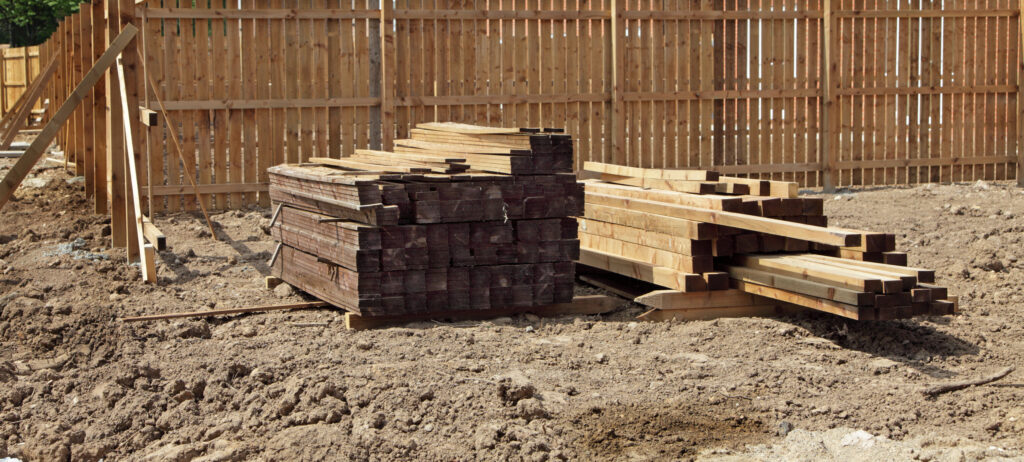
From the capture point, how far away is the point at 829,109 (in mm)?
13914

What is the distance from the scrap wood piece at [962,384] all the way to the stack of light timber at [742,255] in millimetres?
471

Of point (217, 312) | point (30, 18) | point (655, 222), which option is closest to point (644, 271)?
point (655, 222)

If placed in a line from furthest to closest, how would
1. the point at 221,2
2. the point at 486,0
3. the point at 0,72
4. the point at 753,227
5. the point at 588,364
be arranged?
the point at 0,72 → the point at 486,0 → the point at 221,2 → the point at 753,227 → the point at 588,364


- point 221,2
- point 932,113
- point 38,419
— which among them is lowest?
point 38,419

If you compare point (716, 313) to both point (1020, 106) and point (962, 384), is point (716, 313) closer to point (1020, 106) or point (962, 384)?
point (962, 384)

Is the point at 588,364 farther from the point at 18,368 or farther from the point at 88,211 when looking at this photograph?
the point at 88,211

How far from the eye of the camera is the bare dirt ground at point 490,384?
4953 millimetres

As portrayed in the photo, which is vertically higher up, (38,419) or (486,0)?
(486,0)

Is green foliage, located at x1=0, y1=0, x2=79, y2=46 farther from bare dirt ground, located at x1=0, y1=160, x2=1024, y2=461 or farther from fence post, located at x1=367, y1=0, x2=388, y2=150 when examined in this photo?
bare dirt ground, located at x1=0, y1=160, x2=1024, y2=461

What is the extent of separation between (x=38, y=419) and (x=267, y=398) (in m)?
1.14

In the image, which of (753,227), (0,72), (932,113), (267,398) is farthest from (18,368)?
(0,72)

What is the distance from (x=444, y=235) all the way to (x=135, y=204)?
3106 millimetres

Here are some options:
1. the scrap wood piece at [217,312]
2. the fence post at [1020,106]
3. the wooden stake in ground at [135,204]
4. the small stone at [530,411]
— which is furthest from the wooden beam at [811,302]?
the fence post at [1020,106]

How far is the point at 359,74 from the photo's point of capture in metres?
12.2
